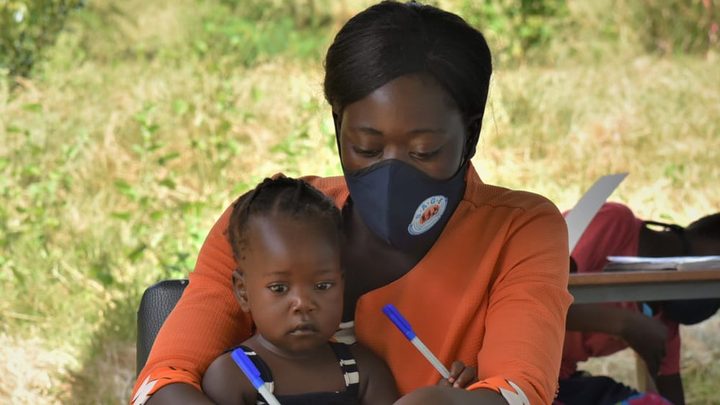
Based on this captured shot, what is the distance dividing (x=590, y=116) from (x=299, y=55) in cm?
322

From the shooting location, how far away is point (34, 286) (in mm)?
5844

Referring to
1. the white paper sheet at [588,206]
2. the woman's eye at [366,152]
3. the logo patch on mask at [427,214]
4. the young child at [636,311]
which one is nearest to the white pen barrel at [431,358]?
the logo patch on mask at [427,214]

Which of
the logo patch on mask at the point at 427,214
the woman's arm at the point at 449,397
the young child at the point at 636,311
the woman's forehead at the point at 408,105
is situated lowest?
the young child at the point at 636,311

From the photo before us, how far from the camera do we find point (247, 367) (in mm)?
2275

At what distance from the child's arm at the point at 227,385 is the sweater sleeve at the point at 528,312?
0.43m

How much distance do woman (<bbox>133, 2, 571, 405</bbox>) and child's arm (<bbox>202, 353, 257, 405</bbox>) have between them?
0.10 feet

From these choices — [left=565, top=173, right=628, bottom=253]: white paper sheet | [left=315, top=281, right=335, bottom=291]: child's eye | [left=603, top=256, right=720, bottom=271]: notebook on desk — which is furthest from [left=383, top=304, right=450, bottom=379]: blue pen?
[left=565, top=173, right=628, bottom=253]: white paper sheet

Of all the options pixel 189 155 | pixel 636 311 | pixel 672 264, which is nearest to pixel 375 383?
pixel 672 264

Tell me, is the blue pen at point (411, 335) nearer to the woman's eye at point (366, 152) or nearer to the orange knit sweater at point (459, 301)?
the orange knit sweater at point (459, 301)

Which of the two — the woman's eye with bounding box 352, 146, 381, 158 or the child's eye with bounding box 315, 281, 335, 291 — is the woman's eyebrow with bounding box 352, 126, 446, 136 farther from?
the child's eye with bounding box 315, 281, 335, 291

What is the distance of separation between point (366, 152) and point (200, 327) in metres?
0.47

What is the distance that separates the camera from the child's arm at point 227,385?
2303mm

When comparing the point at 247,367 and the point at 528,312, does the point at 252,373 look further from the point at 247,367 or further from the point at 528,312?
the point at 528,312

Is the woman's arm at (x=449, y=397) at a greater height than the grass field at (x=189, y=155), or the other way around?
the woman's arm at (x=449, y=397)
